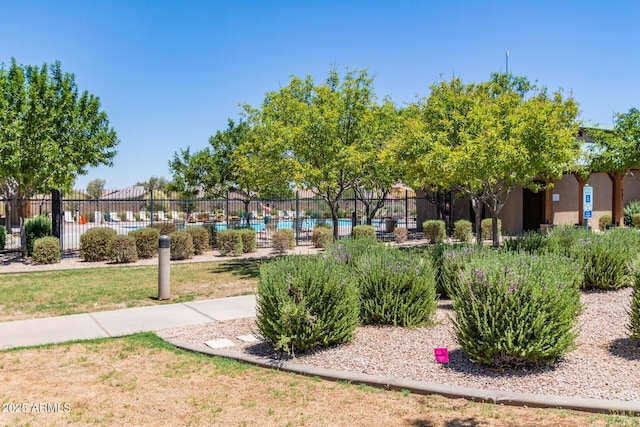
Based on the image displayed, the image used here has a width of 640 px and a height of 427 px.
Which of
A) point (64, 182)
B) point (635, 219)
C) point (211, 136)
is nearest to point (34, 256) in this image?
point (64, 182)

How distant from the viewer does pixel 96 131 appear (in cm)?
1870

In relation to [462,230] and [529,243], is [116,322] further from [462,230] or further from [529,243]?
[462,230]

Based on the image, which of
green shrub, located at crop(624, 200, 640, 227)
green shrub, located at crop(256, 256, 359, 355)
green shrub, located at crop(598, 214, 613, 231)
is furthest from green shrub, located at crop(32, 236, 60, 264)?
green shrub, located at crop(624, 200, 640, 227)

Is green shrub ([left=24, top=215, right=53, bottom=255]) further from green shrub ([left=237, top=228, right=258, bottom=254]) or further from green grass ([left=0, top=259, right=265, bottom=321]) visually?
green shrub ([left=237, top=228, right=258, bottom=254])

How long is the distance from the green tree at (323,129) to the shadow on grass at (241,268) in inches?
103

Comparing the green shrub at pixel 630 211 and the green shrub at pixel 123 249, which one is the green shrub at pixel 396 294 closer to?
the green shrub at pixel 123 249

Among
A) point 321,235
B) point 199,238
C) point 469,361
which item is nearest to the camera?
point 469,361

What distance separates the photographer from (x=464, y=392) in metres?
4.62

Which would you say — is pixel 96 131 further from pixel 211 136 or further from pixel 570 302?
pixel 570 302

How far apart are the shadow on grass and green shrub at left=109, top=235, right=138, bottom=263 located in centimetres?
271

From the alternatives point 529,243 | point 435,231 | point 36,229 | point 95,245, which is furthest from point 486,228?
point 36,229

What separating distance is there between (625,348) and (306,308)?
3469 millimetres

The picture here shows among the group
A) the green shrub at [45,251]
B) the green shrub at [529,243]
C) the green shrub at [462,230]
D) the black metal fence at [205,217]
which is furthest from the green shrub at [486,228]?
the green shrub at [45,251]

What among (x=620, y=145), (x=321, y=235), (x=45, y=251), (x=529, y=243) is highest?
(x=620, y=145)
